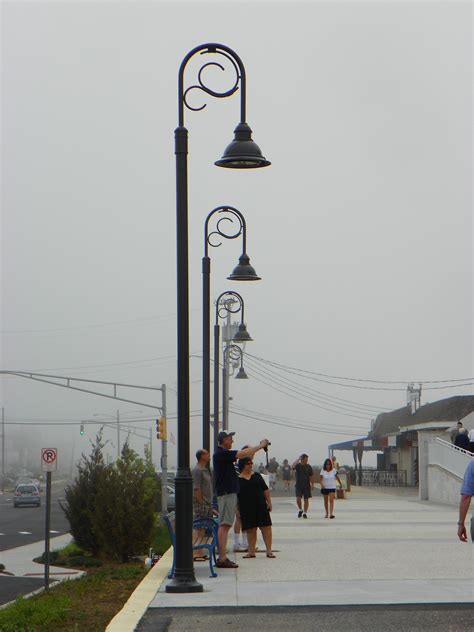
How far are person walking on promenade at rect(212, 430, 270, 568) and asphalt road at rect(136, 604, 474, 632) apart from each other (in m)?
3.99

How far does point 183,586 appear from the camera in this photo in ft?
41.6

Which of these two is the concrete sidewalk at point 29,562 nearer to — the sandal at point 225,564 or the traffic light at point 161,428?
the sandal at point 225,564

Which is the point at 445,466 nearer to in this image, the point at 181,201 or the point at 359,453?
the point at 181,201

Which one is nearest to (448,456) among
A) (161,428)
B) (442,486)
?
(442,486)

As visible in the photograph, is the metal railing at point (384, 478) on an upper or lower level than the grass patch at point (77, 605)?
upper

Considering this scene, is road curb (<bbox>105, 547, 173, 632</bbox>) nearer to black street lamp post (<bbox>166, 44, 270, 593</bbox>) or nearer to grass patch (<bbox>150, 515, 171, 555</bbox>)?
black street lamp post (<bbox>166, 44, 270, 593</bbox>)

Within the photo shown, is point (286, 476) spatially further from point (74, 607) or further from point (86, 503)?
point (74, 607)

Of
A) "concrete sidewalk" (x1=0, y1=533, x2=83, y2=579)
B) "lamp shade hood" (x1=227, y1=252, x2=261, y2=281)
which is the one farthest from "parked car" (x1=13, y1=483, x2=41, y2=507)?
"lamp shade hood" (x1=227, y1=252, x2=261, y2=281)

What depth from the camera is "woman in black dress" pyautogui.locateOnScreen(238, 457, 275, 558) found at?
16.6 metres

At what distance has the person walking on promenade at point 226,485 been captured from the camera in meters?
15.3

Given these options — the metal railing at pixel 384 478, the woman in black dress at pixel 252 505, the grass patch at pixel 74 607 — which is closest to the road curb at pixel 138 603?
the grass patch at pixel 74 607

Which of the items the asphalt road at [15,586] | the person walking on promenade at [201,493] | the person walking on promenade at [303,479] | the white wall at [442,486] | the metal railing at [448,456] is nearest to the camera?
the person walking on promenade at [201,493]

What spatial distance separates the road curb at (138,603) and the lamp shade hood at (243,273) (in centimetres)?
→ 708

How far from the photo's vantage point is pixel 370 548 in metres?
18.7
